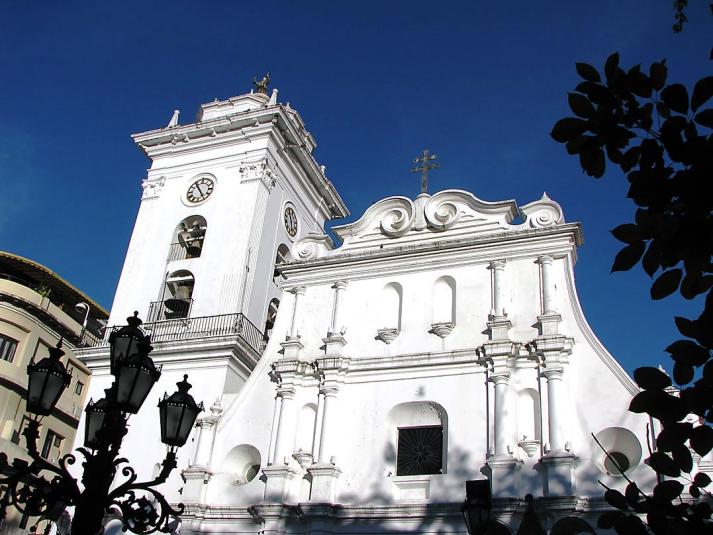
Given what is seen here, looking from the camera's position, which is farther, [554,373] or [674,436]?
[554,373]

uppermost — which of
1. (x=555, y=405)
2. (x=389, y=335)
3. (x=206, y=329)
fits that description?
(x=206, y=329)

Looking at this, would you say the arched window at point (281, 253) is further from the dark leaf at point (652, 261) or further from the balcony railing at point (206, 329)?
the dark leaf at point (652, 261)

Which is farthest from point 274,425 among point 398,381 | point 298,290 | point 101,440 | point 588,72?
point 588,72

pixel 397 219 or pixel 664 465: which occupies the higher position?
pixel 397 219

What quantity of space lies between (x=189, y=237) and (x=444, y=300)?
372 inches

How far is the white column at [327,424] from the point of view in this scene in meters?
15.3

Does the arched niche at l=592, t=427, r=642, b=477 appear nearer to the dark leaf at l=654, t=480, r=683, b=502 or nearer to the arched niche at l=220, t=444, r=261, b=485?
the arched niche at l=220, t=444, r=261, b=485

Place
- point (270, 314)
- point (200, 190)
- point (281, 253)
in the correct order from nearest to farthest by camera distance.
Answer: point (270, 314) → point (281, 253) → point (200, 190)

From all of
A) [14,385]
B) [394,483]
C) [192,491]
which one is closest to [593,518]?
[394,483]

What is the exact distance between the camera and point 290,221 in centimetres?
2441

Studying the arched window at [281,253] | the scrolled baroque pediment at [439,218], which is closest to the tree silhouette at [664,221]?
the scrolled baroque pediment at [439,218]

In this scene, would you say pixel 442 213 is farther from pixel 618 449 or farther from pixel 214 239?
pixel 214 239

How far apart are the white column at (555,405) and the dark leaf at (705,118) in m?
10.8

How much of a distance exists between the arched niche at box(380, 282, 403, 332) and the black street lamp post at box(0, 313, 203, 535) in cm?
881
